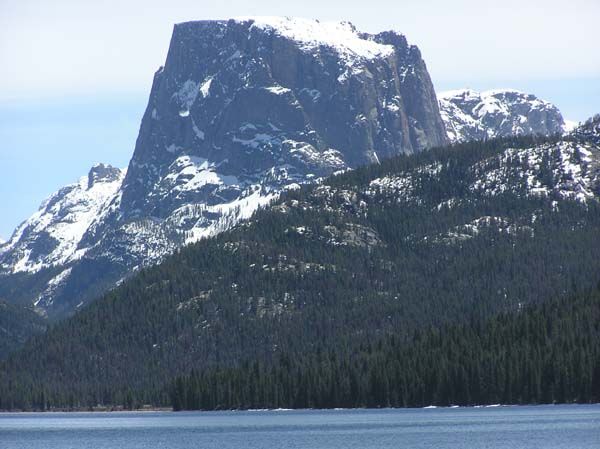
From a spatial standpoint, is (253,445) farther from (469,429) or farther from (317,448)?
(469,429)

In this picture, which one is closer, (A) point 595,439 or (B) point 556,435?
(A) point 595,439

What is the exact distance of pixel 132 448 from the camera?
646 ft

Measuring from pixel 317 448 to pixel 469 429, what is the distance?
25.7m

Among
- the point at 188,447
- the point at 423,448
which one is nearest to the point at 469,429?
the point at 423,448

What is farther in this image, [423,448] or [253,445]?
[253,445]

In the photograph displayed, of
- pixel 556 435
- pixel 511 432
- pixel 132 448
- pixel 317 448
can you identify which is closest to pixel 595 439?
pixel 556 435

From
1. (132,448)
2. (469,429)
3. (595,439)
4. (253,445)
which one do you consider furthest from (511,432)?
(132,448)

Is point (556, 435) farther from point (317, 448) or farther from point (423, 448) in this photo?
point (317, 448)

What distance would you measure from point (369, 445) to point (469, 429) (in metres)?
19.5

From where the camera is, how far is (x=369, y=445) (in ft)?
601

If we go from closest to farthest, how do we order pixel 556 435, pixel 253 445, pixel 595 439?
pixel 595 439 < pixel 556 435 < pixel 253 445

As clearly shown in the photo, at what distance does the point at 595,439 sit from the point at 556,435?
439 inches

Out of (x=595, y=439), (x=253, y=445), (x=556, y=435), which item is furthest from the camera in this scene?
(x=253, y=445)

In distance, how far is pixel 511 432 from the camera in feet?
616
